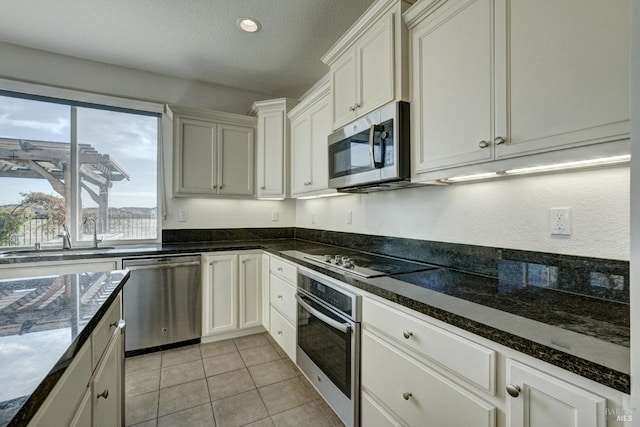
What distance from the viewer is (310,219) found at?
10.6 ft

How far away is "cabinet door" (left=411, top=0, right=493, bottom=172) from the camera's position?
3.90ft

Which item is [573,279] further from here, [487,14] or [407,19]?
[407,19]

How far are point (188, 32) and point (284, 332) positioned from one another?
2556 mm

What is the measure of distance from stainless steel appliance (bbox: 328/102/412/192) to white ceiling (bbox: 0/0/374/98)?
97cm

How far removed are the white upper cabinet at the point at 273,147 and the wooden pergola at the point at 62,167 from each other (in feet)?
4.61

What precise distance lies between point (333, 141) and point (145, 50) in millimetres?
1980

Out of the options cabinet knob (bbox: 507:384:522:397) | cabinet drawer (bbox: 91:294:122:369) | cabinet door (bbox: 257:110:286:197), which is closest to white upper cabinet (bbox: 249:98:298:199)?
cabinet door (bbox: 257:110:286:197)

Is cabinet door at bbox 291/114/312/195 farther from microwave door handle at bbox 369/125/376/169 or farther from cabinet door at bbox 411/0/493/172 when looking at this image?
cabinet door at bbox 411/0/493/172

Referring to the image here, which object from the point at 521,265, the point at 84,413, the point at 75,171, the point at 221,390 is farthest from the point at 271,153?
the point at 84,413

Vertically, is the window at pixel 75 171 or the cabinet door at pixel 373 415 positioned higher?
the window at pixel 75 171

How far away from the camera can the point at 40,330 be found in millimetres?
754

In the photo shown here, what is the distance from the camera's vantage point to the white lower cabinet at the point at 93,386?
2.11 ft

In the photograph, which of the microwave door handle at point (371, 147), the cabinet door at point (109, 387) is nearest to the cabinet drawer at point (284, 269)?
the microwave door handle at point (371, 147)

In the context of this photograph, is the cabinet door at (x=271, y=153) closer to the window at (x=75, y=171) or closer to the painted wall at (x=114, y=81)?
the painted wall at (x=114, y=81)
